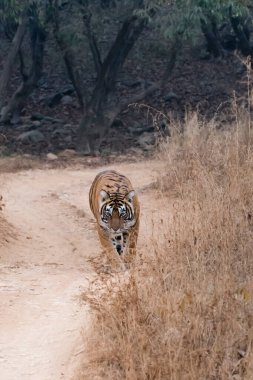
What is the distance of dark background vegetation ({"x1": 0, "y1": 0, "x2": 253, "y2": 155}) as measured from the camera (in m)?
16.1

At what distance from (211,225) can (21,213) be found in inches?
192

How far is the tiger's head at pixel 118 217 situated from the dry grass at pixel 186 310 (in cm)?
147

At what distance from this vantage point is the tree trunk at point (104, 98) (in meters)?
17.2

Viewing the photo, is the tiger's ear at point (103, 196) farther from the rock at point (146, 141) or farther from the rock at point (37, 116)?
the rock at point (37, 116)

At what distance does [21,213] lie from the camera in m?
Answer: 11.0

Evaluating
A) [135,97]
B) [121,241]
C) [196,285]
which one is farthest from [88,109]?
[196,285]

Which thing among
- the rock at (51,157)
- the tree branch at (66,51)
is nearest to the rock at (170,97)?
the tree branch at (66,51)

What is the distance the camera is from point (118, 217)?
827cm

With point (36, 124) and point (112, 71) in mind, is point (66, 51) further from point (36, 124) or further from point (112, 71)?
point (36, 124)

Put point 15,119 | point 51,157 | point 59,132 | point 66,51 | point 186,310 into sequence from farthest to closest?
point 15,119, point 59,132, point 66,51, point 51,157, point 186,310

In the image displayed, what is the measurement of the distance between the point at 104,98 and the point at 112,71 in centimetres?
61

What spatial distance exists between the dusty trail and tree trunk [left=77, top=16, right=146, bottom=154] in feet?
7.21

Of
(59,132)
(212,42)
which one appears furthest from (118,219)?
(212,42)

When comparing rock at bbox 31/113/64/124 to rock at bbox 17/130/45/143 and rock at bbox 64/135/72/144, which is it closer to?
rock at bbox 64/135/72/144
